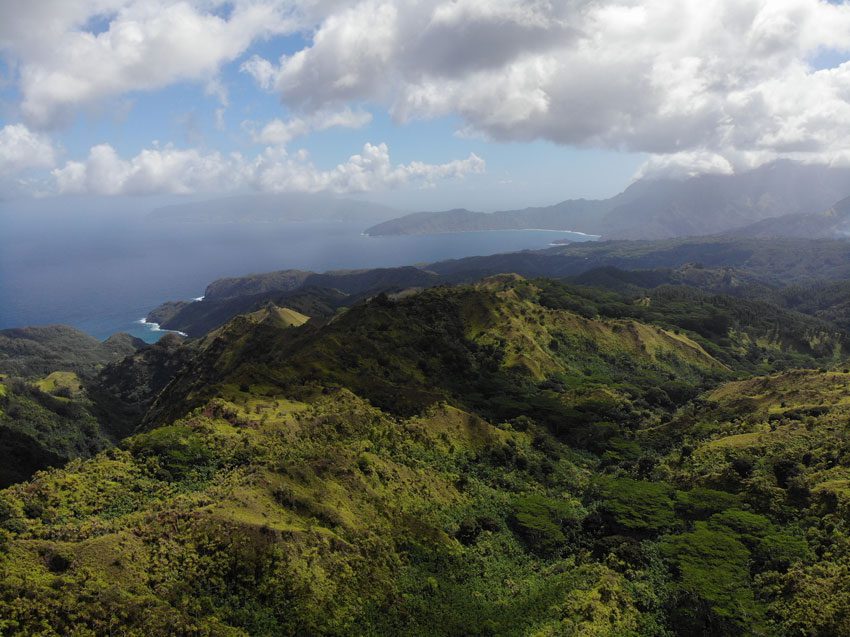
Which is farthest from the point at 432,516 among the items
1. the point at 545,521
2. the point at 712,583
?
the point at 712,583

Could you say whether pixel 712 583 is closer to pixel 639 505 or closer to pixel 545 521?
pixel 639 505

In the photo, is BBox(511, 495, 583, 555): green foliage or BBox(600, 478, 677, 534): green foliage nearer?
BBox(511, 495, 583, 555): green foliage

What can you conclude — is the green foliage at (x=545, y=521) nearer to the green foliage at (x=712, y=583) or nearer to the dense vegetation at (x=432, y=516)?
the dense vegetation at (x=432, y=516)

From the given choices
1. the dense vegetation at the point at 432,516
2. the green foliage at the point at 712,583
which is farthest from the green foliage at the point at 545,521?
the green foliage at the point at 712,583

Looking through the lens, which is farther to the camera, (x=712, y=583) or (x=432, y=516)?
(x=432, y=516)

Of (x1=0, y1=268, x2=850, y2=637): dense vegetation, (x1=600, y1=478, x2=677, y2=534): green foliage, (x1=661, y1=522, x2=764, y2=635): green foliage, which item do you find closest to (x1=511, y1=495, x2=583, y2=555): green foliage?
(x1=0, y1=268, x2=850, y2=637): dense vegetation

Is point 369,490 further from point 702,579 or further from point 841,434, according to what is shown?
point 841,434

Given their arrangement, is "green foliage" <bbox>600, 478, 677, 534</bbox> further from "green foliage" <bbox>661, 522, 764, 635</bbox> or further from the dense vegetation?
"green foliage" <bbox>661, 522, 764, 635</bbox>

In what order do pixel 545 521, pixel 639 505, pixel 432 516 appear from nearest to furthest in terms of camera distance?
1. pixel 432 516
2. pixel 545 521
3. pixel 639 505

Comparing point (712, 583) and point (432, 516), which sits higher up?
point (432, 516)
